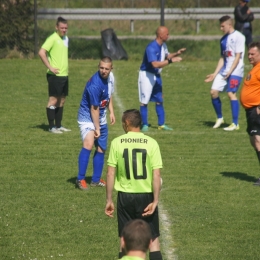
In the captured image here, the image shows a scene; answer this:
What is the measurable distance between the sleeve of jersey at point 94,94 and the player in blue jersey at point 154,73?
442 cm

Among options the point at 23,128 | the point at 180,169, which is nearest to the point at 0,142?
the point at 23,128

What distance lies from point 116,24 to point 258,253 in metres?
20.5

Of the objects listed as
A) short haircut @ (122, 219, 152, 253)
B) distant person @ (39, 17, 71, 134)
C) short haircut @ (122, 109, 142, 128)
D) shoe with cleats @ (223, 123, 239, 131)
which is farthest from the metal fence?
short haircut @ (122, 219, 152, 253)

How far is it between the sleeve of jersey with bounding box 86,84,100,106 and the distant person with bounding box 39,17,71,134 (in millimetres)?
4005

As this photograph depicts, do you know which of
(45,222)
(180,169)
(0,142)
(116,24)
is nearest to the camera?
(45,222)

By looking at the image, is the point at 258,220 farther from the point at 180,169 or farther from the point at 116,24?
the point at 116,24

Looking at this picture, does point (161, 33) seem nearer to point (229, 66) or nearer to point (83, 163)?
point (229, 66)

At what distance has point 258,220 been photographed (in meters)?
8.46

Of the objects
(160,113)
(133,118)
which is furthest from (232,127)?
(133,118)

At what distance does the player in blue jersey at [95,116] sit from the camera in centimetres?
910

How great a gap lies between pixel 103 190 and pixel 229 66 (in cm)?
514

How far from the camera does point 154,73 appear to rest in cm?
1383

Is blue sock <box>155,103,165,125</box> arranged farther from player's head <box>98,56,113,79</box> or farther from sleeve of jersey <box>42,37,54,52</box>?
player's head <box>98,56,113,79</box>

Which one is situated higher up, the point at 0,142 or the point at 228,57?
the point at 228,57
